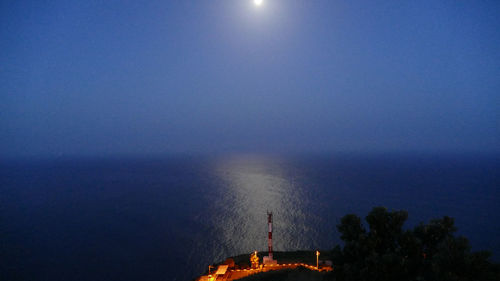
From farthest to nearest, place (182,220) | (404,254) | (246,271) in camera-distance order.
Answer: (182,220) → (246,271) → (404,254)

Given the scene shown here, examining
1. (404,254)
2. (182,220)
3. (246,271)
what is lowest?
(182,220)

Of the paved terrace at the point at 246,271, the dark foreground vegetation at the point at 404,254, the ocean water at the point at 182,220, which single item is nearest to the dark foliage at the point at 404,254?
the dark foreground vegetation at the point at 404,254

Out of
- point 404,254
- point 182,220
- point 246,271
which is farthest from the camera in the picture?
point 182,220

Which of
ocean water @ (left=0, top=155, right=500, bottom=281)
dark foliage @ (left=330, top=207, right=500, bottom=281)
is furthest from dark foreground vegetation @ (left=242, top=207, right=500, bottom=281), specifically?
ocean water @ (left=0, top=155, right=500, bottom=281)

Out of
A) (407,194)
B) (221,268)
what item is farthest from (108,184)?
(407,194)

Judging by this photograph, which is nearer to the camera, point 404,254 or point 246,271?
point 404,254

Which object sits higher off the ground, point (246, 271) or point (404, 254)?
point (404, 254)

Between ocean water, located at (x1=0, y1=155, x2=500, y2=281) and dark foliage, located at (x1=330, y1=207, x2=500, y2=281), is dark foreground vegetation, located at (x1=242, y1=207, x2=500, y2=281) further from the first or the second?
ocean water, located at (x1=0, y1=155, x2=500, y2=281)

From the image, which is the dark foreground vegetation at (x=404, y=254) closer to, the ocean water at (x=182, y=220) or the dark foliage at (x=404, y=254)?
the dark foliage at (x=404, y=254)

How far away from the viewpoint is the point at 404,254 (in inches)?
762

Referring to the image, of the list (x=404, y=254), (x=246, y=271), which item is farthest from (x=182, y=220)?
(x=404, y=254)

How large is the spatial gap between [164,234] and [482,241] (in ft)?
228

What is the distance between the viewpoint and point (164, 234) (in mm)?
58094

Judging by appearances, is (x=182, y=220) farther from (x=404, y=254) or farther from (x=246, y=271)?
(x=404, y=254)
